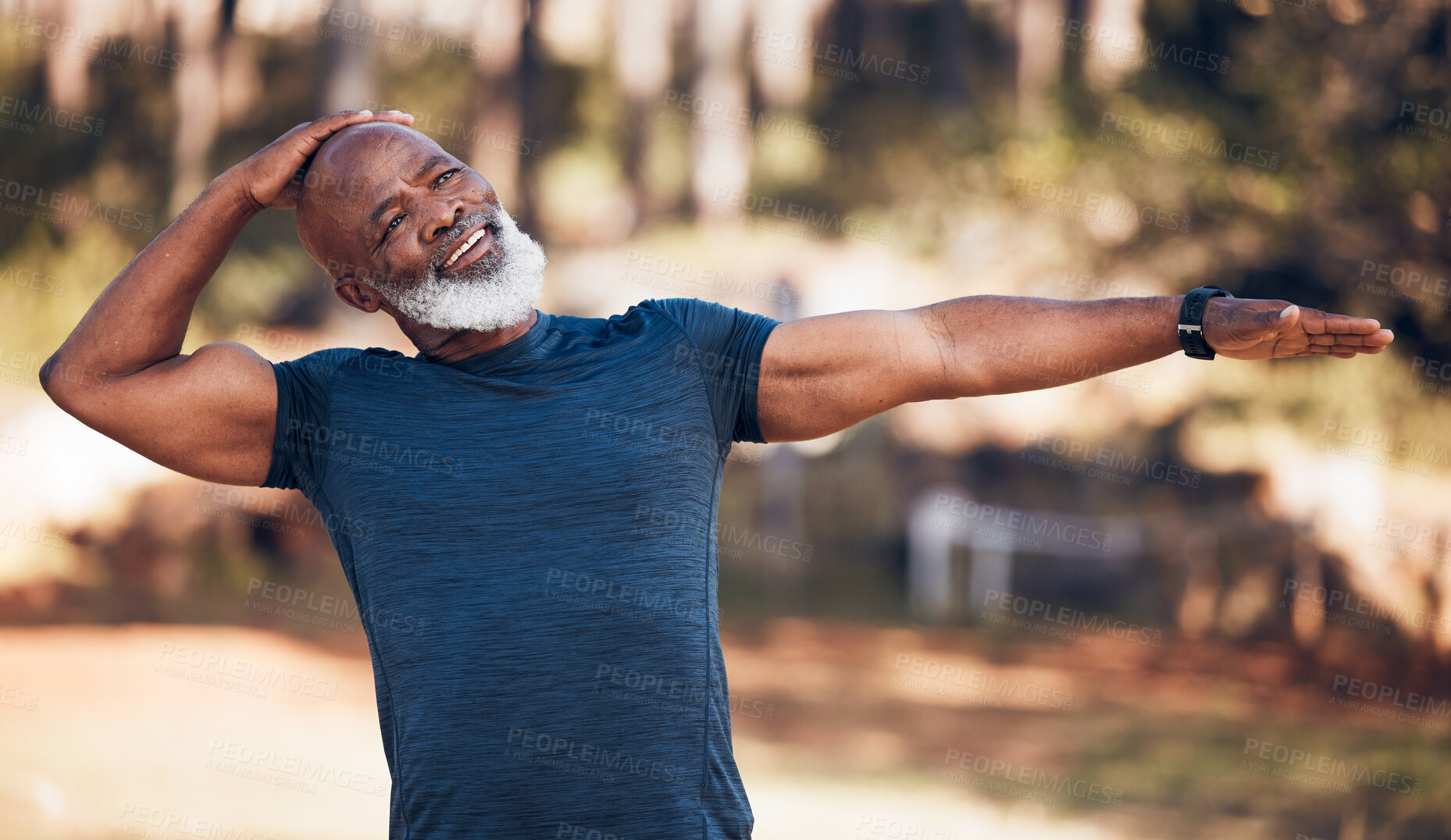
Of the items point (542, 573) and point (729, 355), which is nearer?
point (542, 573)

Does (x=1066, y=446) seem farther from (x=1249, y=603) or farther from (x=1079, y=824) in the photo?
(x=1079, y=824)

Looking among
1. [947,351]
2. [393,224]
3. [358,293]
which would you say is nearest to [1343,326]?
[947,351]

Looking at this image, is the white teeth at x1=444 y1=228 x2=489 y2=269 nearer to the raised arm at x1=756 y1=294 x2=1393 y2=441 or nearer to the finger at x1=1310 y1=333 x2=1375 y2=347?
the raised arm at x1=756 y1=294 x2=1393 y2=441

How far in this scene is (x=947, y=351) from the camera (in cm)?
227

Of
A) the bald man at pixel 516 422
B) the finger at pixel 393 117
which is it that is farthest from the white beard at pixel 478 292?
the finger at pixel 393 117

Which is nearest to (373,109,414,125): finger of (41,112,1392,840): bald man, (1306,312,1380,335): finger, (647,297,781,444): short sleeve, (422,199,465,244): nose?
(41,112,1392,840): bald man

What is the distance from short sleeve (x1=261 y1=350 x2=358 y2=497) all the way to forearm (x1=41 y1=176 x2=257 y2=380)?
8.3 inches

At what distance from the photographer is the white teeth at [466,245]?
2299 millimetres

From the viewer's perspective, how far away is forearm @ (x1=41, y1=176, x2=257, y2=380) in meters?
2.23

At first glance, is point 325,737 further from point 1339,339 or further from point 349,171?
point 1339,339

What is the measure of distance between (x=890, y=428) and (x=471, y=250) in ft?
41.6

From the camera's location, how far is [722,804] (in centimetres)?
207

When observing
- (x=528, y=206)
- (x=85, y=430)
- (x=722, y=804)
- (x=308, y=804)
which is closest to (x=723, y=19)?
(x=528, y=206)

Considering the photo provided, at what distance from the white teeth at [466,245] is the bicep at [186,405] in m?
0.38
